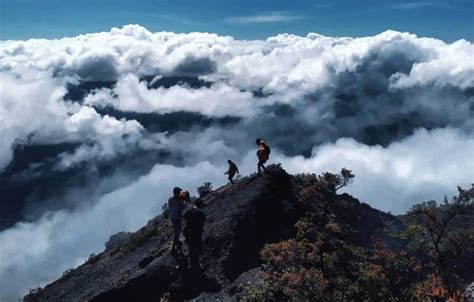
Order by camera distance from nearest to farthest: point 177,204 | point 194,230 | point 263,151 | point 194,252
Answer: point 177,204, point 194,252, point 194,230, point 263,151

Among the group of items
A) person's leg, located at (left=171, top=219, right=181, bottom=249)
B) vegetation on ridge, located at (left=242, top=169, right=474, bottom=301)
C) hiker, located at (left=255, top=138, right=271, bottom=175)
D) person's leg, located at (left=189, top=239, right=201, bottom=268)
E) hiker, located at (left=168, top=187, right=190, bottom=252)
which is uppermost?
hiker, located at (left=255, top=138, right=271, bottom=175)

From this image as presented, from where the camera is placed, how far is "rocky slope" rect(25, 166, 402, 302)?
2497cm

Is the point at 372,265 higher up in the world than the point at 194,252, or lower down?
lower down

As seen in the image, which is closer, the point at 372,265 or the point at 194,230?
the point at 372,265

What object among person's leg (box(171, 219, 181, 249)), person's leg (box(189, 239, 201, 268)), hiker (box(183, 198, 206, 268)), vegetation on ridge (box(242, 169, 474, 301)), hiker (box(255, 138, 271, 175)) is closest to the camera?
vegetation on ridge (box(242, 169, 474, 301))

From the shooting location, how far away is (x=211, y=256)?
26.5 meters

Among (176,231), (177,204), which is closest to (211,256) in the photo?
(176,231)

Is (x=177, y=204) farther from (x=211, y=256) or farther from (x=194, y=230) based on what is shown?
(x=211, y=256)

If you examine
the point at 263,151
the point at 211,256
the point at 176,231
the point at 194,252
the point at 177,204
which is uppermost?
the point at 263,151

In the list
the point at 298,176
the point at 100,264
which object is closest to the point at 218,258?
the point at 100,264

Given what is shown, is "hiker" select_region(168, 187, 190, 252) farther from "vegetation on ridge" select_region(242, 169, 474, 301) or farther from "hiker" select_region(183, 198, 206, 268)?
"vegetation on ridge" select_region(242, 169, 474, 301)

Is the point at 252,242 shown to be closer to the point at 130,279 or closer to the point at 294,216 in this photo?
the point at 294,216

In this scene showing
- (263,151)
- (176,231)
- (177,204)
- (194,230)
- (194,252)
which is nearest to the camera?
(177,204)

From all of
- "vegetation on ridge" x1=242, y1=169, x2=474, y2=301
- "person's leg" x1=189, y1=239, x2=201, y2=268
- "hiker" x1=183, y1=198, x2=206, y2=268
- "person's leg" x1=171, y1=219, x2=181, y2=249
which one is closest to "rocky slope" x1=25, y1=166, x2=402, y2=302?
"person's leg" x1=189, y1=239, x2=201, y2=268
